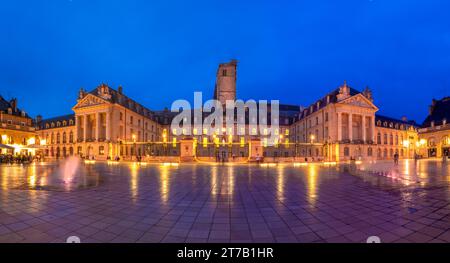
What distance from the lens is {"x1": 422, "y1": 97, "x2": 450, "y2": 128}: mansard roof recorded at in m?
54.5

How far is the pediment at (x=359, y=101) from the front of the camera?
48.2 m

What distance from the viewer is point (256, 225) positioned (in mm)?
4547

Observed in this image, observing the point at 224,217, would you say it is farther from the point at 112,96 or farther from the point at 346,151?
the point at 112,96

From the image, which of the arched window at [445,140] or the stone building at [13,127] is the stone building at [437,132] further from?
the stone building at [13,127]

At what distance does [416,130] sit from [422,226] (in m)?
81.3

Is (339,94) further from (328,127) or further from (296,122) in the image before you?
(296,122)

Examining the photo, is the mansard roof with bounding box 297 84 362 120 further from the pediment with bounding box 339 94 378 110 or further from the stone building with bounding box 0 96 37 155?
the stone building with bounding box 0 96 37 155

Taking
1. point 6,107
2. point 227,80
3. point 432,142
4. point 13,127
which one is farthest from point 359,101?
point 6,107

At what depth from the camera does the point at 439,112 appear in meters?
57.1

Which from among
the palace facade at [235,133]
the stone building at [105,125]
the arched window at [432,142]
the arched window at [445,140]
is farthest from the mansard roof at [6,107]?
the arched window at [432,142]

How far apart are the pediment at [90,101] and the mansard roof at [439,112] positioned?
82721 millimetres

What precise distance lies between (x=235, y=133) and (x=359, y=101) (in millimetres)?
31273
